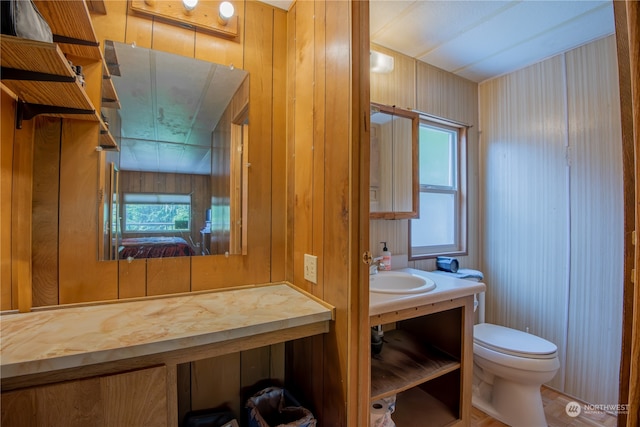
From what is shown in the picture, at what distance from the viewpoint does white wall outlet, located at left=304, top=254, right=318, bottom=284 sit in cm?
118

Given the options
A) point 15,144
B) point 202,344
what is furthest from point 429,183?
point 15,144

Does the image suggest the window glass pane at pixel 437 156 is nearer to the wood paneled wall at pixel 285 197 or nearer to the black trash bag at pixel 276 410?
the wood paneled wall at pixel 285 197

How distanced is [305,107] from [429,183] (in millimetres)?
1353

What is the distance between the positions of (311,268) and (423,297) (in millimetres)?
552

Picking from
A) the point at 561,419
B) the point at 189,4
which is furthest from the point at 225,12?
the point at 561,419

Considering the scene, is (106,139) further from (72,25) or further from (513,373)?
(513,373)

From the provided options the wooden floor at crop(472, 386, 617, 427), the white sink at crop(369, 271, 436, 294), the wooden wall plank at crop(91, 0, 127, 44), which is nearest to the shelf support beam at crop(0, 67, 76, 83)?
the wooden wall plank at crop(91, 0, 127, 44)

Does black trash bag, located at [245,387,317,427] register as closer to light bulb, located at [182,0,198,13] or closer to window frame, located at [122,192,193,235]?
window frame, located at [122,192,193,235]

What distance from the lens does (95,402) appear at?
735 mm

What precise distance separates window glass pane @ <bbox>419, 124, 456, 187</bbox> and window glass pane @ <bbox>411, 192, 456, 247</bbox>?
5.0 inches

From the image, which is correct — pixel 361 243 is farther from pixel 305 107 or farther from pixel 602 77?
pixel 602 77

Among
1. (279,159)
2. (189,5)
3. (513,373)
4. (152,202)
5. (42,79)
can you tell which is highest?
(189,5)

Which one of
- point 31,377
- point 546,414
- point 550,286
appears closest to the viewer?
point 31,377

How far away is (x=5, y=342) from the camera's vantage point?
0.74m
